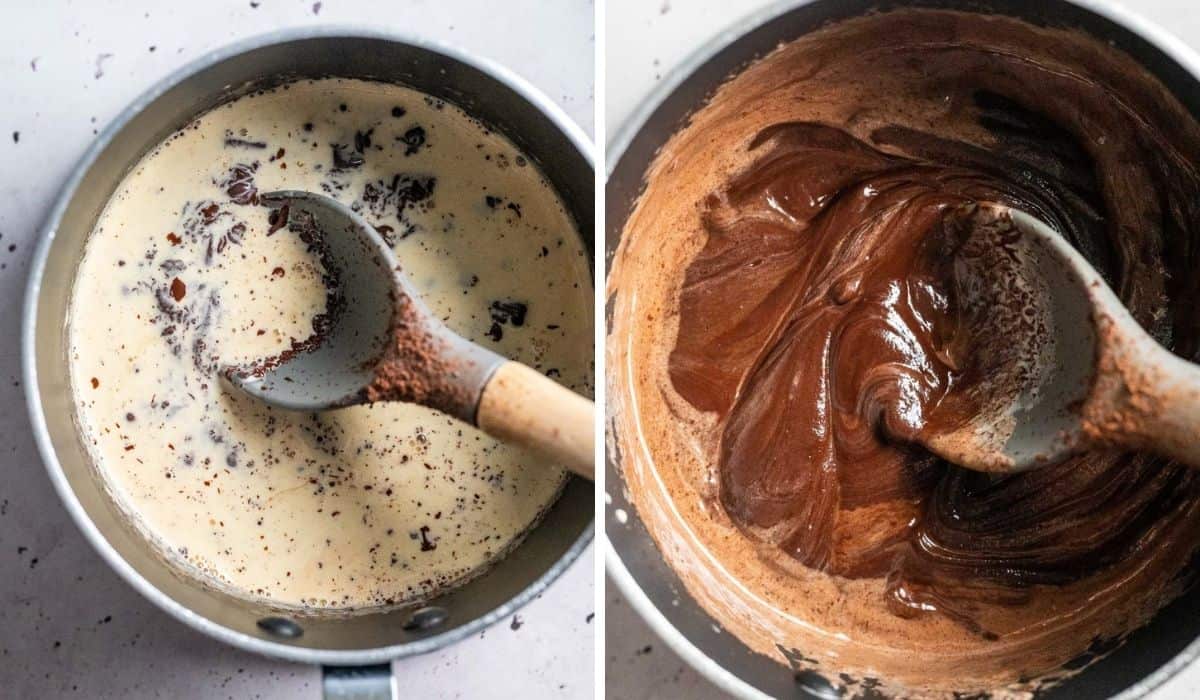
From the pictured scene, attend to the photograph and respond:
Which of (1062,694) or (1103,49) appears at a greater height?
(1103,49)

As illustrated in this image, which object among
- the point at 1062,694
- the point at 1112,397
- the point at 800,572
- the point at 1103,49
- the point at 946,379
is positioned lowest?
the point at 1062,694

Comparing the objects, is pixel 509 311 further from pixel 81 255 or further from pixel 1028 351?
pixel 1028 351

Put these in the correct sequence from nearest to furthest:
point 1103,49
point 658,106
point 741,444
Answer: point 658,106
point 1103,49
point 741,444

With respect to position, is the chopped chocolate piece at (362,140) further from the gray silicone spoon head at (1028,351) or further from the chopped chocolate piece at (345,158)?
the gray silicone spoon head at (1028,351)

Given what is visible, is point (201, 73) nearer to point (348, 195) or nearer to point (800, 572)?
point (348, 195)

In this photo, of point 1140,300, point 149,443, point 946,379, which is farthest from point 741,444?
point 149,443
